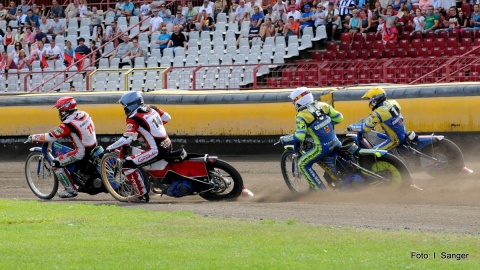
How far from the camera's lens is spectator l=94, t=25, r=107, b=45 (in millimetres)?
31812

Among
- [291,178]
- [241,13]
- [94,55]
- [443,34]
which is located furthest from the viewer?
[94,55]

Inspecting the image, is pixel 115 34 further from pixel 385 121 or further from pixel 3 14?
pixel 385 121

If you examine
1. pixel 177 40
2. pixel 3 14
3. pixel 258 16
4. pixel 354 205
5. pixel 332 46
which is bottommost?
pixel 354 205

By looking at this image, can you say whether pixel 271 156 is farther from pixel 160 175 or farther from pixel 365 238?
pixel 365 238

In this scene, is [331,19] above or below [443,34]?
above

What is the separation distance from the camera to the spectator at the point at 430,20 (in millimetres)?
25258

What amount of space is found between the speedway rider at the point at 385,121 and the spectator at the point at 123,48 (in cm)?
1497

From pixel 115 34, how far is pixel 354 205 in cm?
1892

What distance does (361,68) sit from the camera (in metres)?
23.2

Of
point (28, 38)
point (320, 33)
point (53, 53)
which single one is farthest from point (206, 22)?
point (28, 38)

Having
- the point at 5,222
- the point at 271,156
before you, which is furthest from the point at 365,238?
the point at 271,156

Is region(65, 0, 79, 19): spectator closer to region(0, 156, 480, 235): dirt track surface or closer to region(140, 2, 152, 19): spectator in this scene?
region(140, 2, 152, 19): spectator

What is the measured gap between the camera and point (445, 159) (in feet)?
53.9

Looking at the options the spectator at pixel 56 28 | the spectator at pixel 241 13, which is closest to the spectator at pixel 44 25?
the spectator at pixel 56 28
